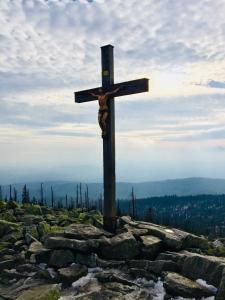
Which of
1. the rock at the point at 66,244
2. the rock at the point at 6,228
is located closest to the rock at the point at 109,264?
the rock at the point at 66,244

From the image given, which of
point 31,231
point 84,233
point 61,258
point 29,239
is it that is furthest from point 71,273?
point 31,231

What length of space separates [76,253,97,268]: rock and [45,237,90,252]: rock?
0.20m

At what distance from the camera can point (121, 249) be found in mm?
12133

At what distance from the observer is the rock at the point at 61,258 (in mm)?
11883

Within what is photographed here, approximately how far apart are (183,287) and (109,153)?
6582 mm

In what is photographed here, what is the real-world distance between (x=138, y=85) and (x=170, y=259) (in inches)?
256

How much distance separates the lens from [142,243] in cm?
1223

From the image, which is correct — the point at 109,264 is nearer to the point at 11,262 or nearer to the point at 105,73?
the point at 11,262

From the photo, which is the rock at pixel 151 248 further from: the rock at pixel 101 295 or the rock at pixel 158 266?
the rock at pixel 101 295

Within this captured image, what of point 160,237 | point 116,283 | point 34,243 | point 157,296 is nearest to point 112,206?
point 160,237

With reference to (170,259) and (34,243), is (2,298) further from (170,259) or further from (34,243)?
(170,259)

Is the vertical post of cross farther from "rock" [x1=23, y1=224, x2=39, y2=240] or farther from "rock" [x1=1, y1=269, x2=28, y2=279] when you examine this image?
"rock" [x1=1, y1=269, x2=28, y2=279]

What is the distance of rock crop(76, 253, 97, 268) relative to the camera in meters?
11.7

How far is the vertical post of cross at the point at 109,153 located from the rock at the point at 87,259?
91.9 inches
